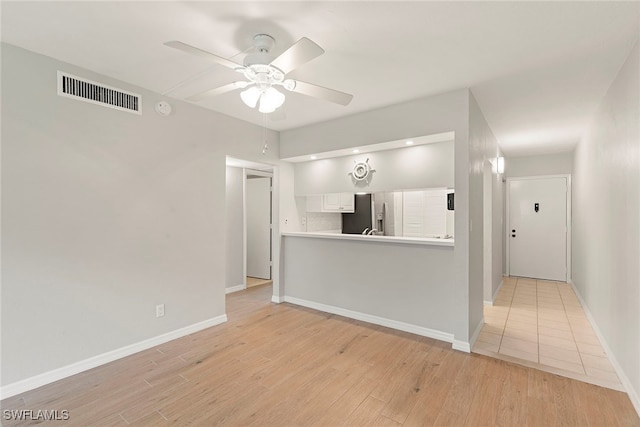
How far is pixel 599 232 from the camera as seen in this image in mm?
3188

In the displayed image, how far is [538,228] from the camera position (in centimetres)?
589

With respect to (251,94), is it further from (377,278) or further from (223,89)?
(377,278)

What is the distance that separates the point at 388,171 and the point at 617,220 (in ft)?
7.10

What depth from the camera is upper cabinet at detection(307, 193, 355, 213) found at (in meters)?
4.86

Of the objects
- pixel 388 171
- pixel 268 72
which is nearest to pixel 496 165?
pixel 388 171

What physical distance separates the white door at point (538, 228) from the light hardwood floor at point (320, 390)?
4.21 metres

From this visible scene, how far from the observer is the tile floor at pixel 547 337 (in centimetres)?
257

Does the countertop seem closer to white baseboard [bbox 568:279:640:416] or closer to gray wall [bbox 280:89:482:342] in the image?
gray wall [bbox 280:89:482:342]

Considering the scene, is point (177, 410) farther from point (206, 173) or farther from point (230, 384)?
point (206, 173)

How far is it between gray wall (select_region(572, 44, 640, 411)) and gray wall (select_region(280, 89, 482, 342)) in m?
1.10

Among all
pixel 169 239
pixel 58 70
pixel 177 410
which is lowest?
pixel 177 410

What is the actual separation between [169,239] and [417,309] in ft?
9.04

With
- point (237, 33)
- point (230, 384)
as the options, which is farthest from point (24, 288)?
point (237, 33)

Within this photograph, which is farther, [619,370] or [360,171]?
[360,171]
